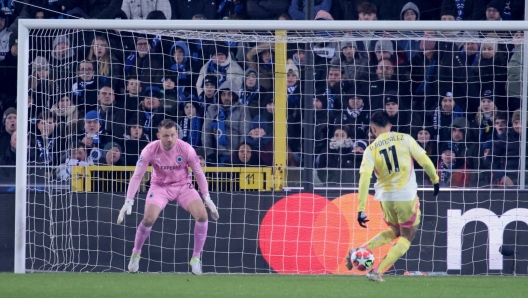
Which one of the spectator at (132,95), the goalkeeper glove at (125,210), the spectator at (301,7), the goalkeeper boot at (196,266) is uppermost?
the spectator at (301,7)

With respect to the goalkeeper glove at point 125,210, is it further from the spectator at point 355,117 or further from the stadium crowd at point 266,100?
the spectator at point 355,117

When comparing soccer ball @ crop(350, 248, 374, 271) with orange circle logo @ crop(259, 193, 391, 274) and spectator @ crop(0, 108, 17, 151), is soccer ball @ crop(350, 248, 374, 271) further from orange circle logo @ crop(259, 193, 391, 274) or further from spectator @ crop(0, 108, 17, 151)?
spectator @ crop(0, 108, 17, 151)

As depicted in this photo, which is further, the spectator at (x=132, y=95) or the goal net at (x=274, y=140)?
the spectator at (x=132, y=95)

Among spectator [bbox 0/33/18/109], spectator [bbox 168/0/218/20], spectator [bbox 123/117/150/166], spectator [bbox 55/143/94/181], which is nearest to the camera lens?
spectator [bbox 55/143/94/181]

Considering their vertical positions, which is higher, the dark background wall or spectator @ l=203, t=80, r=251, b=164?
spectator @ l=203, t=80, r=251, b=164

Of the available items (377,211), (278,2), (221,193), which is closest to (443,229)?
(377,211)

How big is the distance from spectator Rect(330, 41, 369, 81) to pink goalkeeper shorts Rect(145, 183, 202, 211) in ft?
10.0

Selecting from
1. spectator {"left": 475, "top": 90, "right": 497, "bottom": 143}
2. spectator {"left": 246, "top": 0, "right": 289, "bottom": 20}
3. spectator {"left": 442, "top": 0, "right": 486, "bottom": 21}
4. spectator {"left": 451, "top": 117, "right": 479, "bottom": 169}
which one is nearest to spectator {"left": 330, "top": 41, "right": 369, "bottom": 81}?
spectator {"left": 246, "top": 0, "right": 289, "bottom": 20}

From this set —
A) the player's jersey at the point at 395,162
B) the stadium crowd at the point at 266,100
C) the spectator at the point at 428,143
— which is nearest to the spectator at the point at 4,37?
the stadium crowd at the point at 266,100

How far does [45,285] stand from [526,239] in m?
5.83

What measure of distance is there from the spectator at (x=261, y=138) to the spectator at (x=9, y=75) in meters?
3.79

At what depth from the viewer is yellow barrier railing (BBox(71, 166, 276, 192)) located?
11.0m

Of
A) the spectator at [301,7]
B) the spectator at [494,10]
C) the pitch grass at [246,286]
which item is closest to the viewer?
the pitch grass at [246,286]

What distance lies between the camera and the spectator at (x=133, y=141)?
1177cm
